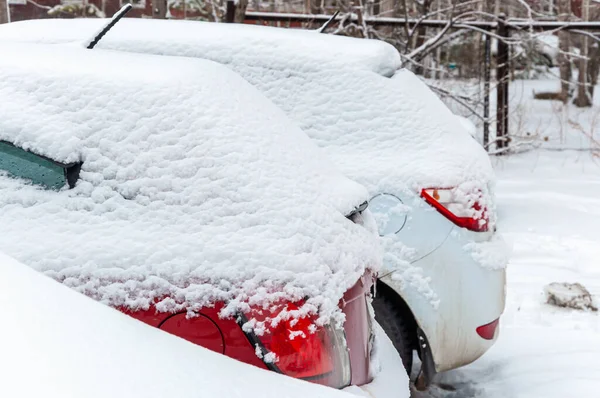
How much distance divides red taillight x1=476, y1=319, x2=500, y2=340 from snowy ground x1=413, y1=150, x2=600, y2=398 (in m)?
0.41

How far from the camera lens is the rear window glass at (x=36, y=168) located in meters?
2.13

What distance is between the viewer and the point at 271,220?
6.72 ft

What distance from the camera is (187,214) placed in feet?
6.76

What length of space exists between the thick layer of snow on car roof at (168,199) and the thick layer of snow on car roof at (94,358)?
0.25 metres

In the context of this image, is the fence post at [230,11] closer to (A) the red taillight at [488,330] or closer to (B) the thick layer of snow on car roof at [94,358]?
(A) the red taillight at [488,330]

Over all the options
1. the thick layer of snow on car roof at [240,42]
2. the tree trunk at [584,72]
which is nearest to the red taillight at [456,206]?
the thick layer of snow on car roof at [240,42]

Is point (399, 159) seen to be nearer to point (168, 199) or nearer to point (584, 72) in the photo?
point (168, 199)

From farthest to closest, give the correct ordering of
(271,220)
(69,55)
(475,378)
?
(475,378), (69,55), (271,220)

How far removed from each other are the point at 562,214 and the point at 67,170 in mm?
6727

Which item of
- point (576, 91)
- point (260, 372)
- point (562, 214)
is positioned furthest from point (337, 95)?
point (576, 91)

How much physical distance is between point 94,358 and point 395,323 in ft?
7.55

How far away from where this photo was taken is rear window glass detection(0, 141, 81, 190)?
84.0 inches

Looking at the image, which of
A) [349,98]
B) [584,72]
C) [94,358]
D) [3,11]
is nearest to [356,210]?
[94,358]

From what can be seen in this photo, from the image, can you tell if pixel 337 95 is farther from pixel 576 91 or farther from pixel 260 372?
pixel 576 91
